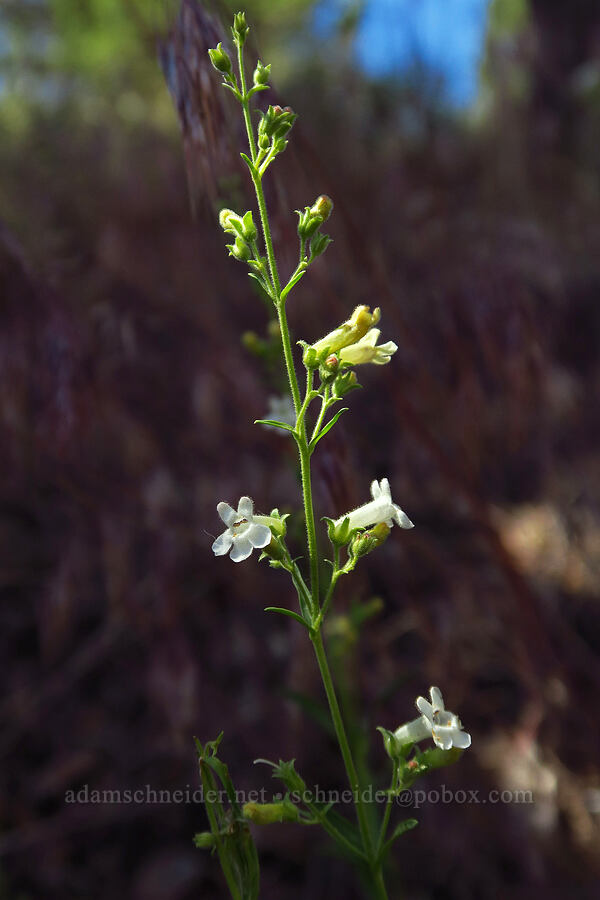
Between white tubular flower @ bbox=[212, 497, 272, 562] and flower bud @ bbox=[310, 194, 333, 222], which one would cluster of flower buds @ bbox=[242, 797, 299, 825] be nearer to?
white tubular flower @ bbox=[212, 497, 272, 562]

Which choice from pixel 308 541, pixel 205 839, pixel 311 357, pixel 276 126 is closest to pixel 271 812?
pixel 205 839

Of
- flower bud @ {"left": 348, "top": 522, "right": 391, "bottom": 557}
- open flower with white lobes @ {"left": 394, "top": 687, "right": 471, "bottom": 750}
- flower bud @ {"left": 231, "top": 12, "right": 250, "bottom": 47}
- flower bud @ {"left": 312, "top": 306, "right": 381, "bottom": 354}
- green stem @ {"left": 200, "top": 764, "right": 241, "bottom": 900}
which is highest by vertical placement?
flower bud @ {"left": 231, "top": 12, "right": 250, "bottom": 47}

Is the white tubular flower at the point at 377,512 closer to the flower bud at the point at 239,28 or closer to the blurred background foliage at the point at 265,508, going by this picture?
the blurred background foliage at the point at 265,508

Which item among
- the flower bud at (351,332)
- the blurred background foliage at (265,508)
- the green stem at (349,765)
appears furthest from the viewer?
the blurred background foliage at (265,508)

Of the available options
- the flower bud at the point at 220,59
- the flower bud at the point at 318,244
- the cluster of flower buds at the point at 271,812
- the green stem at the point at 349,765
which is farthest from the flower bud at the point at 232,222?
the cluster of flower buds at the point at 271,812

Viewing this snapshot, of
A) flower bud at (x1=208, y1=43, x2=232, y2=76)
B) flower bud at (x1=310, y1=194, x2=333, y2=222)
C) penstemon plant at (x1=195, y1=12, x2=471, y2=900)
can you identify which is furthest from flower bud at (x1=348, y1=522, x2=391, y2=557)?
flower bud at (x1=208, y1=43, x2=232, y2=76)
